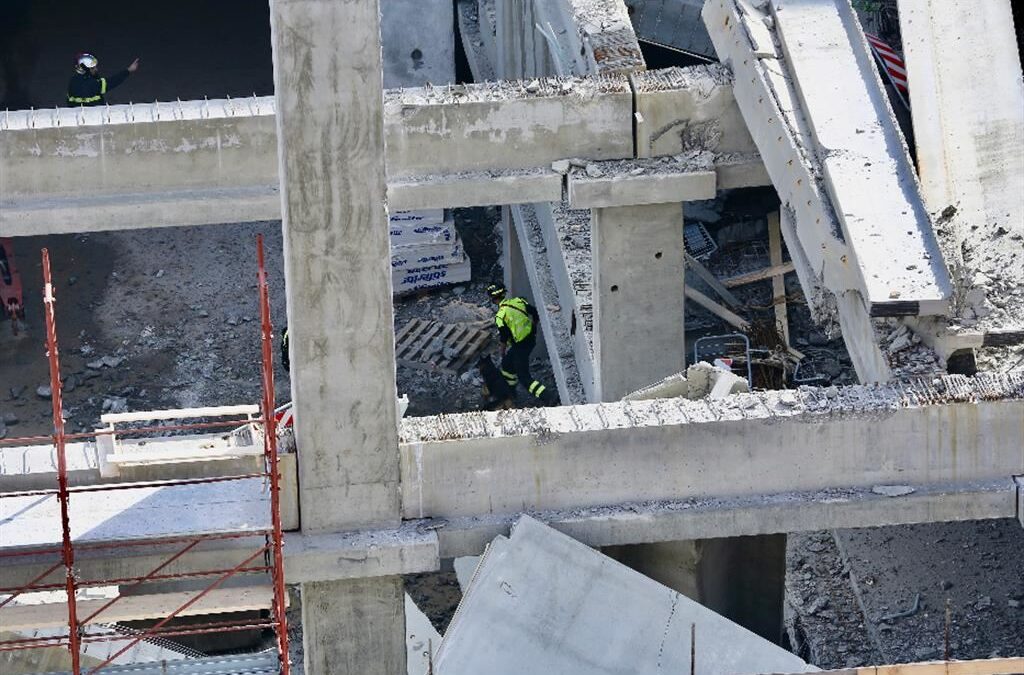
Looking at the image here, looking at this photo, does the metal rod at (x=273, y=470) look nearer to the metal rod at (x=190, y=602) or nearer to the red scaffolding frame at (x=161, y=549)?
the red scaffolding frame at (x=161, y=549)

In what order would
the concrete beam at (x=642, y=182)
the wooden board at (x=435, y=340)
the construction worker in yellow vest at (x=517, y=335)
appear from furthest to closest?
the wooden board at (x=435, y=340) < the construction worker in yellow vest at (x=517, y=335) < the concrete beam at (x=642, y=182)

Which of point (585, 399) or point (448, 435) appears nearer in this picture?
point (448, 435)

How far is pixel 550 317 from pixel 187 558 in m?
6.29

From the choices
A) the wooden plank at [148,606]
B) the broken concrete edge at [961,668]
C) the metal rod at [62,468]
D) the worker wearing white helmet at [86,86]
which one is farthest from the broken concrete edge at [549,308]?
the metal rod at [62,468]

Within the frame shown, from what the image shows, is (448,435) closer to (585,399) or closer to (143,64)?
(585,399)

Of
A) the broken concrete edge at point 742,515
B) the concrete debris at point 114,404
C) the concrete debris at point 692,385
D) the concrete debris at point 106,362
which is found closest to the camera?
the broken concrete edge at point 742,515

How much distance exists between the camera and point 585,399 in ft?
57.8

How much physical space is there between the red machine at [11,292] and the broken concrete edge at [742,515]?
8529 mm

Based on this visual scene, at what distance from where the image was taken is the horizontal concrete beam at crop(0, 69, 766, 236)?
15.9m

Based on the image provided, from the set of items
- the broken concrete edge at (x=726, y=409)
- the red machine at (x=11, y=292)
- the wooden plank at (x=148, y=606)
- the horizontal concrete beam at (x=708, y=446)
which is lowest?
the wooden plank at (x=148, y=606)

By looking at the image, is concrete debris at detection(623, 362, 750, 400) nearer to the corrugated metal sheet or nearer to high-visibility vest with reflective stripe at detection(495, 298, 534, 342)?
high-visibility vest with reflective stripe at detection(495, 298, 534, 342)

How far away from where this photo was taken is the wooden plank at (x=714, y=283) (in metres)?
18.9

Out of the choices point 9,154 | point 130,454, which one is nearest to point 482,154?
point 9,154

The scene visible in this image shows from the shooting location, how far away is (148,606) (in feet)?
42.0
